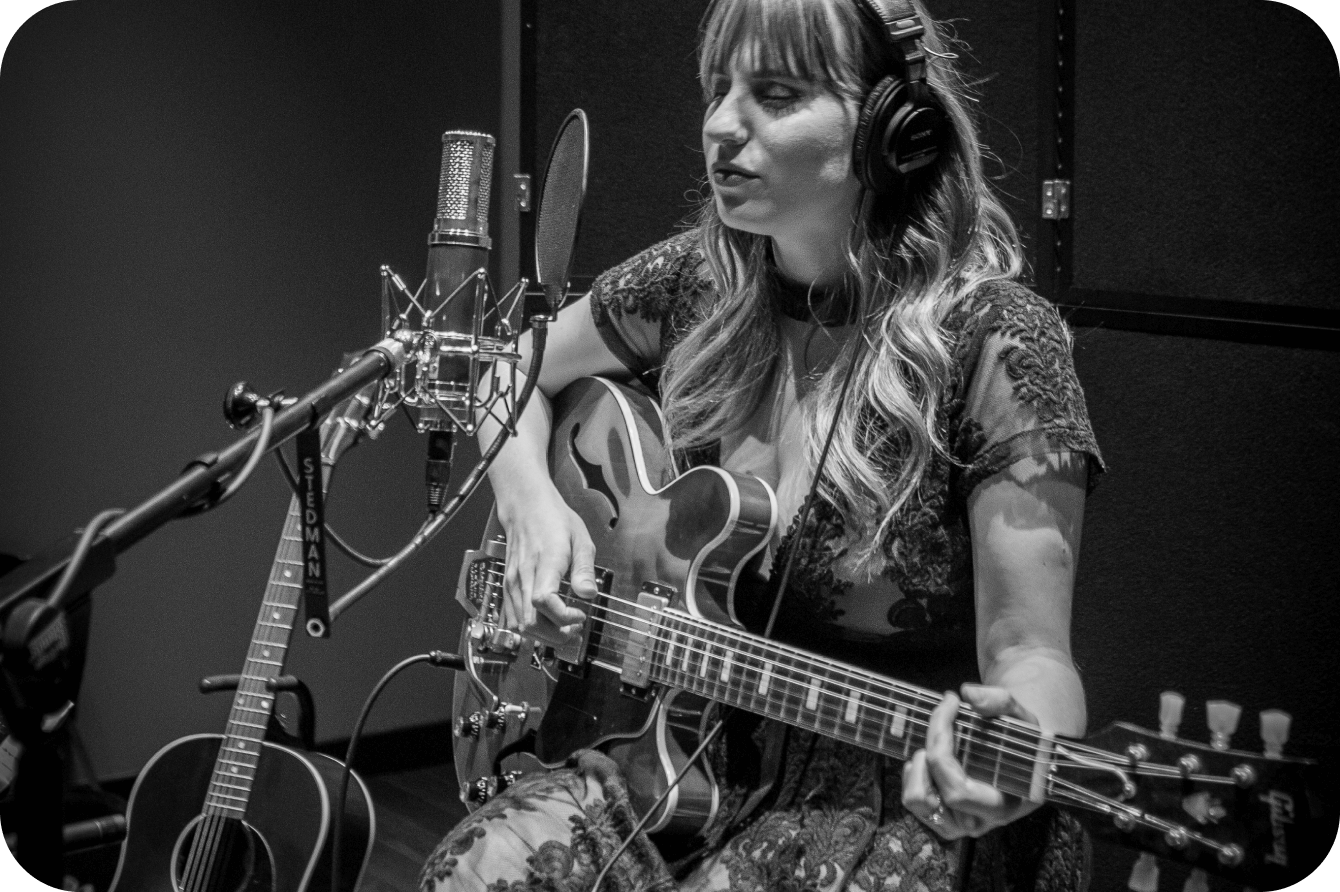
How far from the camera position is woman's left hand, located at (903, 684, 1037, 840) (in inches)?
45.8

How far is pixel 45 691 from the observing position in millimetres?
961

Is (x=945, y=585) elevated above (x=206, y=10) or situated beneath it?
situated beneath

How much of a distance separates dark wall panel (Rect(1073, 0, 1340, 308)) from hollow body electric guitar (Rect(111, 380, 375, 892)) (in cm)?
157

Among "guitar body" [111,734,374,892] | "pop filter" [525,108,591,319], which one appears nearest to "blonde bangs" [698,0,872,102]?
"pop filter" [525,108,591,319]

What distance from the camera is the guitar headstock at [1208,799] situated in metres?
1.06

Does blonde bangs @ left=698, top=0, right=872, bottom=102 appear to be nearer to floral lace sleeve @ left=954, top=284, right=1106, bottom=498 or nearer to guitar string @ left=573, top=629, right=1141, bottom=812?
floral lace sleeve @ left=954, top=284, right=1106, bottom=498

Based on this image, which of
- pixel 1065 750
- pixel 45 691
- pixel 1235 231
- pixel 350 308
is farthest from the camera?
pixel 350 308

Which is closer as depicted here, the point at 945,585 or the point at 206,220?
the point at 945,585

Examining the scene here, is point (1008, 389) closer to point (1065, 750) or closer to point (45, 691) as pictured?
point (1065, 750)

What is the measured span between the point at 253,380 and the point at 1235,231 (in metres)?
2.27

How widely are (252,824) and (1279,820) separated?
1601 millimetres

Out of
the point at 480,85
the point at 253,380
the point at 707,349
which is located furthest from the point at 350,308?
the point at 707,349

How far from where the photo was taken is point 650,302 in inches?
78.7

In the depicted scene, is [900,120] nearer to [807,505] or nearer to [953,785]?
[807,505]
